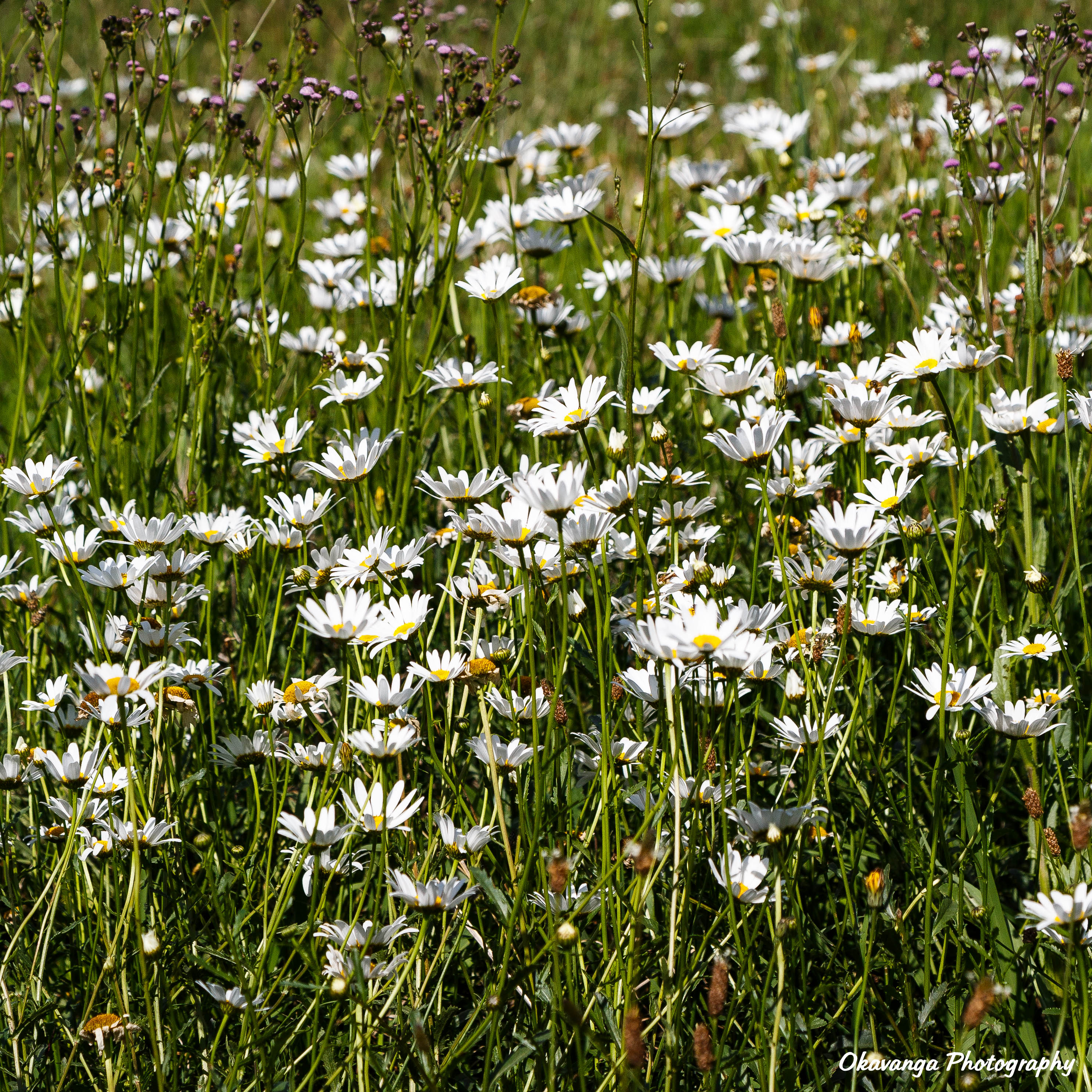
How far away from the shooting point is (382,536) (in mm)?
1706

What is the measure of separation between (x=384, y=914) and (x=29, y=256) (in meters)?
1.55

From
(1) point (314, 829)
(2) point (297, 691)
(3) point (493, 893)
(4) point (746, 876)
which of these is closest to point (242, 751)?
(2) point (297, 691)

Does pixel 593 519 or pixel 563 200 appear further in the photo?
pixel 563 200

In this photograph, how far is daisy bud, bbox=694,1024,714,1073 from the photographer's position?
106 cm

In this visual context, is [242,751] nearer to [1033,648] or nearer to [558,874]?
[558,874]

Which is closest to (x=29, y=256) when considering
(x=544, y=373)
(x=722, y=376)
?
(x=544, y=373)

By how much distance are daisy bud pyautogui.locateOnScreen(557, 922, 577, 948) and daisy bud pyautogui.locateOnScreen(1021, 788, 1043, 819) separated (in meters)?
0.60

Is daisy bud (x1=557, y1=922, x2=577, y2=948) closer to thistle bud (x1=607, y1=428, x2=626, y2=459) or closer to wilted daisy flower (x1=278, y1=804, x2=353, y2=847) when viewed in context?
wilted daisy flower (x1=278, y1=804, x2=353, y2=847)

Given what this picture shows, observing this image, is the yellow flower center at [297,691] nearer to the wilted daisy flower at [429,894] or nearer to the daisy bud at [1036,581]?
the wilted daisy flower at [429,894]

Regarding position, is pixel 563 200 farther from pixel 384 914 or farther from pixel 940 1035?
pixel 940 1035

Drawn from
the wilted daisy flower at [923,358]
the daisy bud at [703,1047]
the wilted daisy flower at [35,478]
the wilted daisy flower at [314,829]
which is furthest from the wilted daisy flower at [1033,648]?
the wilted daisy flower at [35,478]

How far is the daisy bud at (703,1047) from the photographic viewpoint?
3.47 ft

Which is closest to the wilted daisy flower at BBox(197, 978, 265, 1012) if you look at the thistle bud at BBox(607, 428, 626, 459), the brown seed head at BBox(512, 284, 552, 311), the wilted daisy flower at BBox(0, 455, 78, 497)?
the wilted daisy flower at BBox(0, 455, 78, 497)

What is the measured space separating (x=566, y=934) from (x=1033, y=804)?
623 millimetres
